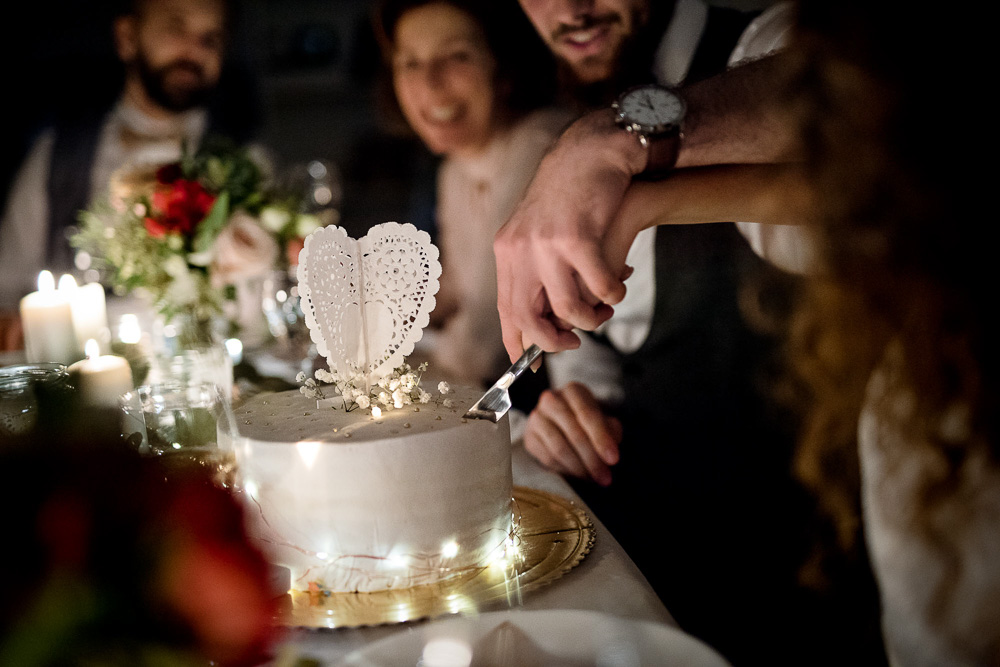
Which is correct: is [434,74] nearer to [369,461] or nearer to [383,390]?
[383,390]

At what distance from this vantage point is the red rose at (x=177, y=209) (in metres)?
1.76

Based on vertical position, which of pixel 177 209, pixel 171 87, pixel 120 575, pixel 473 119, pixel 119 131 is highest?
pixel 171 87

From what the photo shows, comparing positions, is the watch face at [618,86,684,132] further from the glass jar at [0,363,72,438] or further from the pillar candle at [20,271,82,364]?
the pillar candle at [20,271,82,364]

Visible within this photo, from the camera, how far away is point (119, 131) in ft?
11.2

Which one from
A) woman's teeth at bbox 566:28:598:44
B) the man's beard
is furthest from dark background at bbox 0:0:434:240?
woman's teeth at bbox 566:28:598:44

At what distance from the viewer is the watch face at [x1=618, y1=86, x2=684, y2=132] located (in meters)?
0.87

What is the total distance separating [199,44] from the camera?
11.3 ft

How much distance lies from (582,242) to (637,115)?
0.65ft

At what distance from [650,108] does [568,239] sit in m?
0.22

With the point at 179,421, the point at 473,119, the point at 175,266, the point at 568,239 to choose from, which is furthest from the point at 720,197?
the point at 473,119

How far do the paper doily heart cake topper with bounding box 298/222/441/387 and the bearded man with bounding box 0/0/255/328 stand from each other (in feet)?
9.76

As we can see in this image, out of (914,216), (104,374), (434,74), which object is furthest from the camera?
(434,74)

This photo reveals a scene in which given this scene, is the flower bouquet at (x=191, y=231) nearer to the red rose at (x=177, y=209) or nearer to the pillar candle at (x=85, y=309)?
the red rose at (x=177, y=209)

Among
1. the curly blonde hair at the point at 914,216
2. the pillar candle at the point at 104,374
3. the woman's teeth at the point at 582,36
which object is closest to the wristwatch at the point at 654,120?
the curly blonde hair at the point at 914,216
